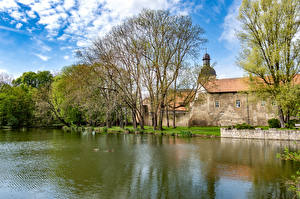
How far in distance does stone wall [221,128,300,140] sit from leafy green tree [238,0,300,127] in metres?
2.31

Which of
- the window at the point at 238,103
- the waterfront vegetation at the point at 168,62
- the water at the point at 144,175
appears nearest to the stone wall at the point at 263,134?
the waterfront vegetation at the point at 168,62

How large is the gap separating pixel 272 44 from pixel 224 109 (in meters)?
12.5

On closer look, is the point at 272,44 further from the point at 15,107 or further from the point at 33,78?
the point at 33,78

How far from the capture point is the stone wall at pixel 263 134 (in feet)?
67.4

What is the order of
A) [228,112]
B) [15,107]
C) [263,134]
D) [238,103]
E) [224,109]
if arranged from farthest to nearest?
[15,107]
[224,109]
[228,112]
[238,103]
[263,134]

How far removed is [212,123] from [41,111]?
27721 millimetres

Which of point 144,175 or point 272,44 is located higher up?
point 272,44

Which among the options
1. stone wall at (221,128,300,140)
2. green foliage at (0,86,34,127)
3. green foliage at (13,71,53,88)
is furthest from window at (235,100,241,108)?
green foliage at (13,71,53,88)

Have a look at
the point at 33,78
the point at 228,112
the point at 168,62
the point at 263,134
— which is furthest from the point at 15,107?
the point at 263,134

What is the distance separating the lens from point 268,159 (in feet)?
42.1

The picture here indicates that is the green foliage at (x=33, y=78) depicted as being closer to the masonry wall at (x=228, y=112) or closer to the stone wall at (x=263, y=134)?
the masonry wall at (x=228, y=112)

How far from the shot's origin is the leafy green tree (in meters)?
22.5

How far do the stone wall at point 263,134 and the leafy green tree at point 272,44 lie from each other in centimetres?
231

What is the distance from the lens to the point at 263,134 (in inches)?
859
